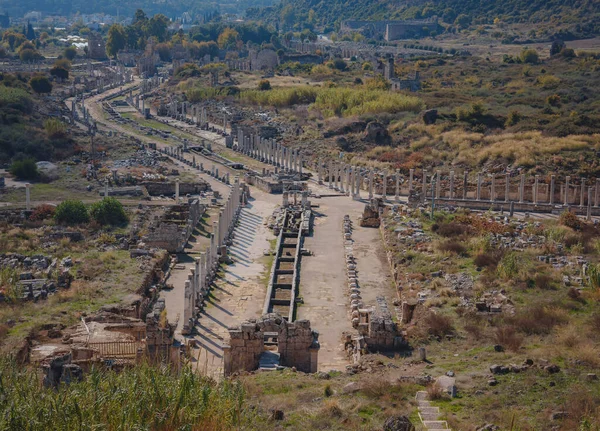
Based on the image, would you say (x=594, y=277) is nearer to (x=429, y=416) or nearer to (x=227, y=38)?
(x=429, y=416)

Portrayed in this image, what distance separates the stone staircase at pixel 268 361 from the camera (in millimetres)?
25359

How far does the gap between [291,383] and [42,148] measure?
140 ft

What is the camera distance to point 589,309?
94.7 ft

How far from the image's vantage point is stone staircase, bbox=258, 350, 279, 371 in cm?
2536

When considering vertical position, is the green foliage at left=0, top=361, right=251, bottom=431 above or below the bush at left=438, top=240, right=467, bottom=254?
above

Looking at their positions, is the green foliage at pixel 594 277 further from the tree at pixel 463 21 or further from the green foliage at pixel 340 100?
the tree at pixel 463 21

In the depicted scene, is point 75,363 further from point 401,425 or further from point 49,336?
point 401,425

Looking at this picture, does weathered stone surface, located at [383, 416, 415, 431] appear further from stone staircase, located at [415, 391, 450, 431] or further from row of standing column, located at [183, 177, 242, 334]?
row of standing column, located at [183, 177, 242, 334]

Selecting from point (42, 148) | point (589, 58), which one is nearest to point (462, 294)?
point (42, 148)

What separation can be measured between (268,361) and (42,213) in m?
21.6

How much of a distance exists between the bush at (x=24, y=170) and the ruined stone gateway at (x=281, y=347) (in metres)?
32.4

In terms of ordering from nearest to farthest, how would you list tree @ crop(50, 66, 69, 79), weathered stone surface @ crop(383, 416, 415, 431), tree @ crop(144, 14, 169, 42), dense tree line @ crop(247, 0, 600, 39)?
weathered stone surface @ crop(383, 416, 415, 431) → tree @ crop(50, 66, 69, 79) → dense tree line @ crop(247, 0, 600, 39) → tree @ crop(144, 14, 169, 42)

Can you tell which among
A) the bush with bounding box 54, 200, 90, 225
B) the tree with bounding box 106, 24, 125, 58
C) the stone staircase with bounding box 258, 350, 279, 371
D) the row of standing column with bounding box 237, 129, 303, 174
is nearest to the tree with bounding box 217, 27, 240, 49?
the tree with bounding box 106, 24, 125, 58

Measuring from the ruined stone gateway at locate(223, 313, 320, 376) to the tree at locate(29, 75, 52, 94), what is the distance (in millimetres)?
74447
